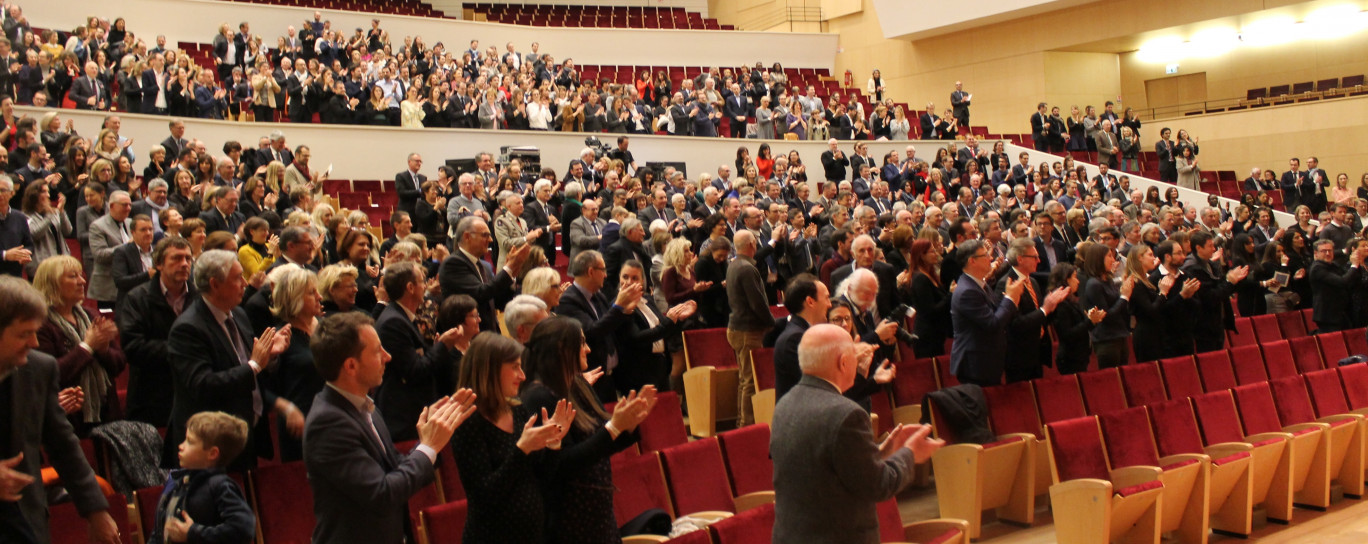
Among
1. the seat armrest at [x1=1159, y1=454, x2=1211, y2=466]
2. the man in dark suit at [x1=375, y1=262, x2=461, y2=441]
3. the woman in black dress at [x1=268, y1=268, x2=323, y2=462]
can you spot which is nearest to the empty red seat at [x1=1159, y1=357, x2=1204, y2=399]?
→ the seat armrest at [x1=1159, y1=454, x2=1211, y2=466]

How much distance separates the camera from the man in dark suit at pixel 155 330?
280 cm

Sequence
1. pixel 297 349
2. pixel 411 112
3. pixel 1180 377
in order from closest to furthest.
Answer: pixel 297 349
pixel 1180 377
pixel 411 112

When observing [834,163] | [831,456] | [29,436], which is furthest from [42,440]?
[834,163]

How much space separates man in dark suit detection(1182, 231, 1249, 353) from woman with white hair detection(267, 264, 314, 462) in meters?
4.05

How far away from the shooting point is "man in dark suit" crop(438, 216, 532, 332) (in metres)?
3.67

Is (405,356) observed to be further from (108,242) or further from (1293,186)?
(1293,186)

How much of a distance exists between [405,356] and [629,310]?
693mm

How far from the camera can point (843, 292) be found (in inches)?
139

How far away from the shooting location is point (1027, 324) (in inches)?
149

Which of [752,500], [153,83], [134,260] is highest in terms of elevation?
[153,83]

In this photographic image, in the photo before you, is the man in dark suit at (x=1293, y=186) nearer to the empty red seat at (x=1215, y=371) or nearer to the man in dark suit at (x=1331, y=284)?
the man in dark suit at (x=1331, y=284)

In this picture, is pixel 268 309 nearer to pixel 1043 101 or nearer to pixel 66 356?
pixel 66 356

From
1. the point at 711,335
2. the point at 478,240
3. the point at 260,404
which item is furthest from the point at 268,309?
the point at 711,335

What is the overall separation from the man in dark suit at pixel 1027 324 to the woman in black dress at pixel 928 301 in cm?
28
